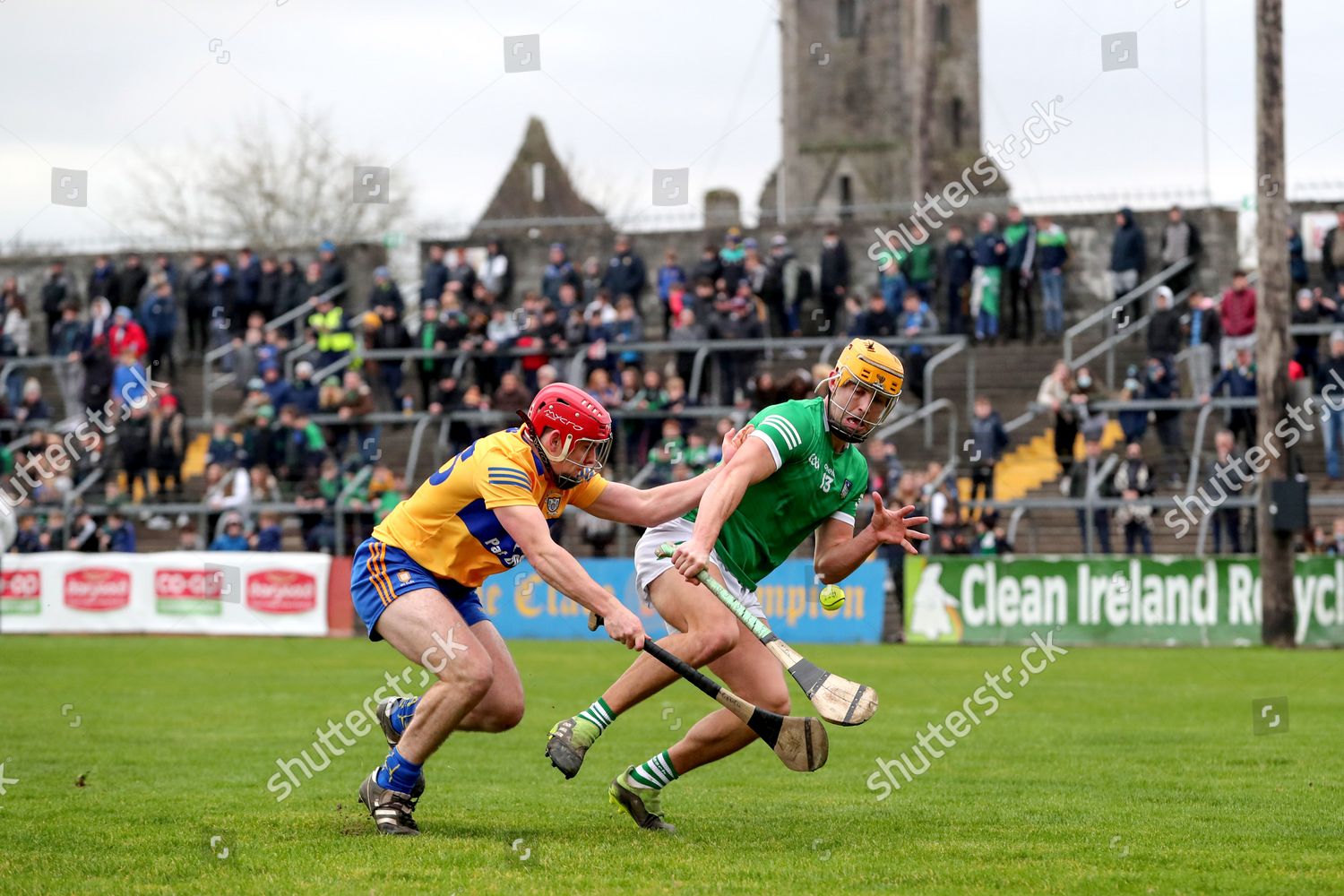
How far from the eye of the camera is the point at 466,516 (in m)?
8.88

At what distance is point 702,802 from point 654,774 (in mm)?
1259

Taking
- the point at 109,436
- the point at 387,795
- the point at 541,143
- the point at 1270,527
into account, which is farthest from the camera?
the point at 541,143

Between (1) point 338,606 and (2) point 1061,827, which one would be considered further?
(1) point 338,606

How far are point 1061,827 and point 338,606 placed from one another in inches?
777

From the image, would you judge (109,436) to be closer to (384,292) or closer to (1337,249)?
(384,292)

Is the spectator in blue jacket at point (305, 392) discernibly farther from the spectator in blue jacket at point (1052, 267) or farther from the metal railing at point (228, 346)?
the spectator in blue jacket at point (1052, 267)

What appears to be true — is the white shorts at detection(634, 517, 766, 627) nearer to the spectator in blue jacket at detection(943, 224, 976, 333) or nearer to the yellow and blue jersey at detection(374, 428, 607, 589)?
the yellow and blue jersey at detection(374, 428, 607, 589)

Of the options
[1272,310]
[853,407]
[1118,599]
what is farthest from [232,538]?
[853,407]

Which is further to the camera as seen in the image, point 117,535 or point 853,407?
point 117,535

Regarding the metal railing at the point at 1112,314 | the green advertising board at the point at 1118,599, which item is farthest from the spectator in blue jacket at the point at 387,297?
the metal railing at the point at 1112,314

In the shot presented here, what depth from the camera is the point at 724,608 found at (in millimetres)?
8883

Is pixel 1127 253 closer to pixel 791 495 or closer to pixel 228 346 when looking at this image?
pixel 228 346

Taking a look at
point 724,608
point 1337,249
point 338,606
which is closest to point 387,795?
point 724,608

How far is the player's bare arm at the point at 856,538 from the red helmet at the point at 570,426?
1441 mm
